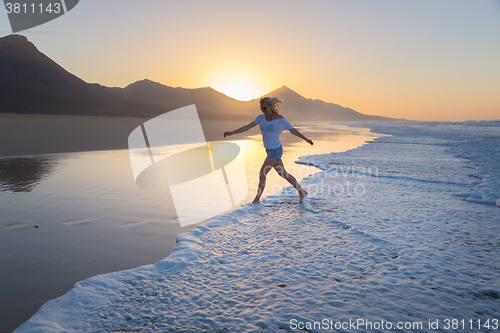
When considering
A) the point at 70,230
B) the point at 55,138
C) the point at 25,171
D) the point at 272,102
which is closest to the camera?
the point at 70,230

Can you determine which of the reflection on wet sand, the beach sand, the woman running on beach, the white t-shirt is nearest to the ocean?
the woman running on beach

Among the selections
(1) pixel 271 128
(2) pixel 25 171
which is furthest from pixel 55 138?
(1) pixel 271 128

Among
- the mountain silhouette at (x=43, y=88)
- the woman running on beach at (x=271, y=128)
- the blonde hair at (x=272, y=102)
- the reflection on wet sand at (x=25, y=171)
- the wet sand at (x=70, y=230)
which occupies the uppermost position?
the mountain silhouette at (x=43, y=88)

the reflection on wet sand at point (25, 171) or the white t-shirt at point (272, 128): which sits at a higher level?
the white t-shirt at point (272, 128)

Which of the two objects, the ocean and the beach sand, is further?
the beach sand

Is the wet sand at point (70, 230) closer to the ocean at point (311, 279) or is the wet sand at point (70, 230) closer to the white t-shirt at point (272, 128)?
the ocean at point (311, 279)

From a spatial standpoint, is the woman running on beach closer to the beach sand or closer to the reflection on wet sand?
the reflection on wet sand

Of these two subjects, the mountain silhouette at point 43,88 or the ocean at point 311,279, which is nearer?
the ocean at point 311,279

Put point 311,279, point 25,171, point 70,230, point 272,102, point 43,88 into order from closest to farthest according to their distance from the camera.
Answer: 1. point 311,279
2. point 70,230
3. point 272,102
4. point 25,171
5. point 43,88

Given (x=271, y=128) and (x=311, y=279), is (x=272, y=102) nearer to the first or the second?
(x=271, y=128)

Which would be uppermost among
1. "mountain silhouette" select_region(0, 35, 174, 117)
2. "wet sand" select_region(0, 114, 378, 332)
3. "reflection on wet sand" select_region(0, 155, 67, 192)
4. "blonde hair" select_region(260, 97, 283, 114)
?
"mountain silhouette" select_region(0, 35, 174, 117)

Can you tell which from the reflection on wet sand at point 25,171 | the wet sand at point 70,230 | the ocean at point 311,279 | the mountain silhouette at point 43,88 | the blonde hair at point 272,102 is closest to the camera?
the ocean at point 311,279

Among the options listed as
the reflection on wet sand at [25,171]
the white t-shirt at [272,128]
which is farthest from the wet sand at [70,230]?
the white t-shirt at [272,128]

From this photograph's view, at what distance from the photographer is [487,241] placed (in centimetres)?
374
